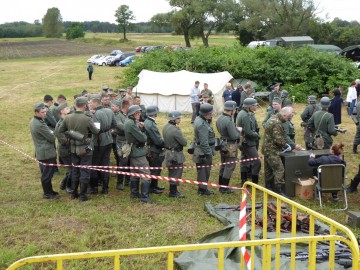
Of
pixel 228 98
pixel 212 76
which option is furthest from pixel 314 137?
pixel 212 76

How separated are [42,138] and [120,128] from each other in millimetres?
1535

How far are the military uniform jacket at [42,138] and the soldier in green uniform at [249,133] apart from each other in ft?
12.0

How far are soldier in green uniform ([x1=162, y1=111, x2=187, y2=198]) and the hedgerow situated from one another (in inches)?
580

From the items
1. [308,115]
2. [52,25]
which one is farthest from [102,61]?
[52,25]

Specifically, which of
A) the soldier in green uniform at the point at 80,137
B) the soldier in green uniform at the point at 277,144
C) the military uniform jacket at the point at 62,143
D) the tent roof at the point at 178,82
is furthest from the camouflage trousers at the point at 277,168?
the tent roof at the point at 178,82

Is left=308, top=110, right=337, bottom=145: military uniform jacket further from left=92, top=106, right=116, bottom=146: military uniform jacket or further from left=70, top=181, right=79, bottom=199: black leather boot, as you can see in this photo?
left=70, top=181, right=79, bottom=199: black leather boot

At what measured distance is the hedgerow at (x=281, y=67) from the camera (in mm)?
23172

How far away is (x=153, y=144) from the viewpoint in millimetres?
9070

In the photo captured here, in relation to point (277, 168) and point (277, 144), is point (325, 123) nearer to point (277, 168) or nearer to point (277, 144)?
point (277, 144)

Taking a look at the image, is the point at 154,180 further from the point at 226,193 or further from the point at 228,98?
the point at 228,98

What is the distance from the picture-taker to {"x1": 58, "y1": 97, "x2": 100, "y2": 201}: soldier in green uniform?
831 centimetres

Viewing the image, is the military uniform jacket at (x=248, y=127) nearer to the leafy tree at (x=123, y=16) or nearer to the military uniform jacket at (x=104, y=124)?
the military uniform jacket at (x=104, y=124)

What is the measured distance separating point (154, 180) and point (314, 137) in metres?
3.78

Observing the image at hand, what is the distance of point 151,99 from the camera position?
20.9m
